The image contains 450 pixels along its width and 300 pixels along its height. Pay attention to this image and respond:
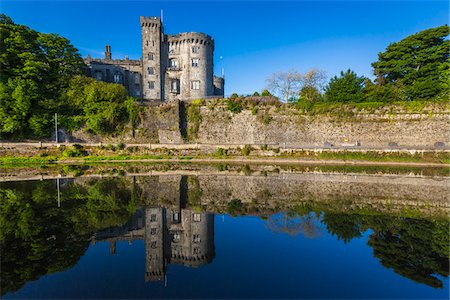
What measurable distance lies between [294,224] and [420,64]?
153ft

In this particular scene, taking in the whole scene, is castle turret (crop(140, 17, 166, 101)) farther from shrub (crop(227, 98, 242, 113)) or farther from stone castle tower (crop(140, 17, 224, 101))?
shrub (crop(227, 98, 242, 113))

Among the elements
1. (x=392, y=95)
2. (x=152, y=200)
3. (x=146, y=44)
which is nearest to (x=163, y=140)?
(x=146, y=44)

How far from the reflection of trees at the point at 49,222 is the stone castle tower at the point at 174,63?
34231 millimetres

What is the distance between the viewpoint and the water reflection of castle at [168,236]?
7.97 m

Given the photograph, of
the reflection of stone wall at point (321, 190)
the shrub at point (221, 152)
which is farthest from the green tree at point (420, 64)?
the shrub at point (221, 152)

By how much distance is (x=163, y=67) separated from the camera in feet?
163

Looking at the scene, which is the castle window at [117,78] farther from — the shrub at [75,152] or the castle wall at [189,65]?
the shrub at [75,152]

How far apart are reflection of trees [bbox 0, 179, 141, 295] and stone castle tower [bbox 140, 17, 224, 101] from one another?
34.2 m

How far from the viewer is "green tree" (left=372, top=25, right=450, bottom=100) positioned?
3934cm

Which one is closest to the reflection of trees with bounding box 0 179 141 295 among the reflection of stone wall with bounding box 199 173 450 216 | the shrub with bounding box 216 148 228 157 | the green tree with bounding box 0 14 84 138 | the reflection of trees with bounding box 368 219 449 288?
the reflection of stone wall with bounding box 199 173 450 216

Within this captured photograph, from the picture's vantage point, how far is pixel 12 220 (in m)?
10.7

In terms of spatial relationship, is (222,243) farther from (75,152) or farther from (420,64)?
(420,64)

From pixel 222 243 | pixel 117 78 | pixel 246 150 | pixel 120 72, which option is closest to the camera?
pixel 222 243

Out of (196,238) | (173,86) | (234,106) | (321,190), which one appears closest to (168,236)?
(196,238)
